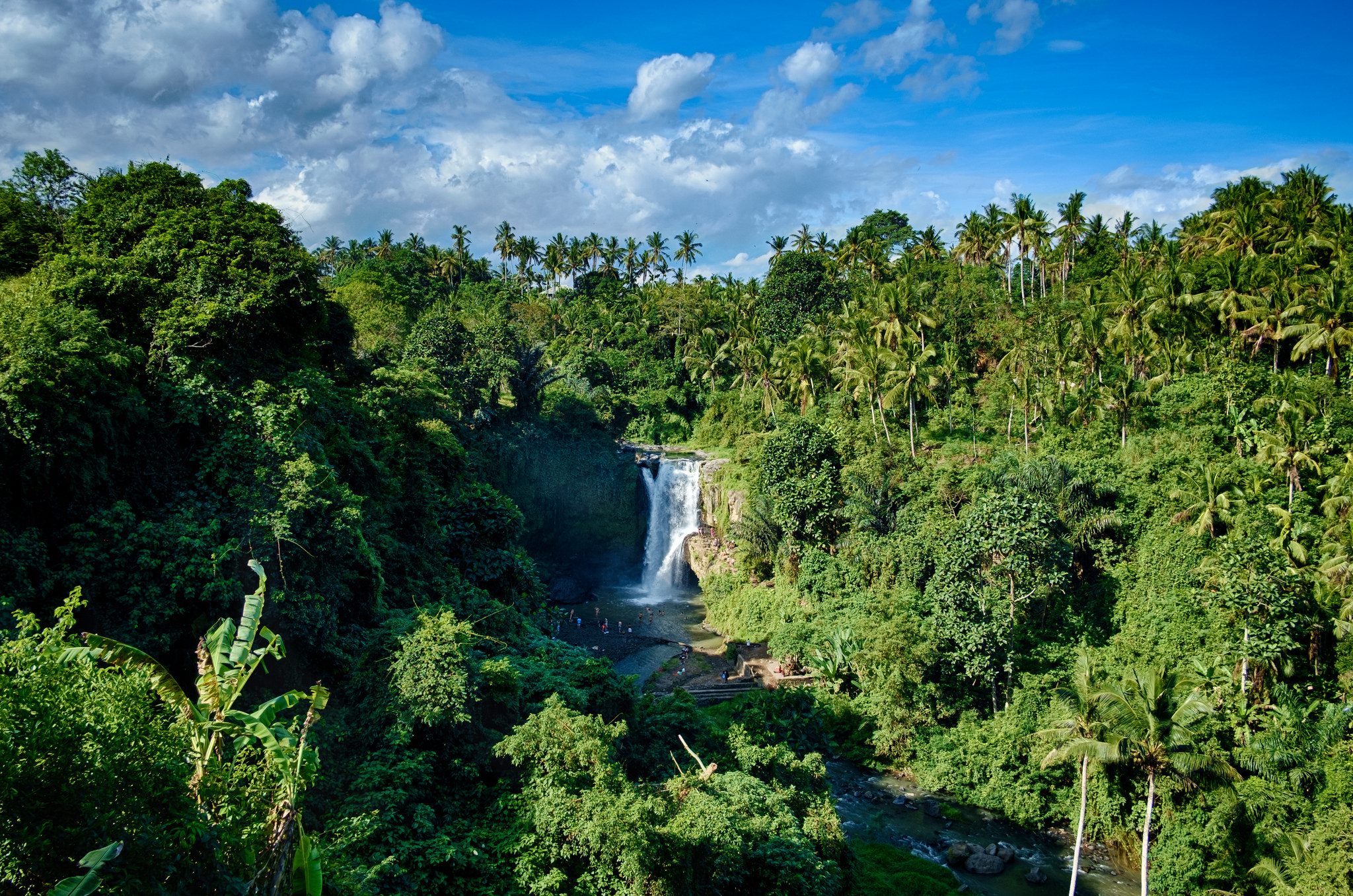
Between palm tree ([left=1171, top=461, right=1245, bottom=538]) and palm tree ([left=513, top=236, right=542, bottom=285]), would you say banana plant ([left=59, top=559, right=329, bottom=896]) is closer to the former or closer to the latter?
palm tree ([left=1171, top=461, right=1245, bottom=538])

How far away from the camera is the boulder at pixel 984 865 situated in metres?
21.1

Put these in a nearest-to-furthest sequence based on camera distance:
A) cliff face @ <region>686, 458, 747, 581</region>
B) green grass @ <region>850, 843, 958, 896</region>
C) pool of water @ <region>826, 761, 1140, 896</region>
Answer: green grass @ <region>850, 843, 958, 896</region>
pool of water @ <region>826, 761, 1140, 896</region>
cliff face @ <region>686, 458, 747, 581</region>

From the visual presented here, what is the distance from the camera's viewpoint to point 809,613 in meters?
33.7

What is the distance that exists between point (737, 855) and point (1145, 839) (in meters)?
10.1

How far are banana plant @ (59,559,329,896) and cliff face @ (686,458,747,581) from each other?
3102cm

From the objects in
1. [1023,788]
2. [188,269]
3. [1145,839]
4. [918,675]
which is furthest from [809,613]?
[188,269]

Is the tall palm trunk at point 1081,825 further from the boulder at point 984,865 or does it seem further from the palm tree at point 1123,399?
the palm tree at point 1123,399

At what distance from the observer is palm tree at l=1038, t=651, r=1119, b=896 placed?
1770 centimetres

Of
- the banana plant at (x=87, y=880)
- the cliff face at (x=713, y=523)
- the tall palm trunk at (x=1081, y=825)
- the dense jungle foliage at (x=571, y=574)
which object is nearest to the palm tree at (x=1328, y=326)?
the dense jungle foliage at (x=571, y=574)

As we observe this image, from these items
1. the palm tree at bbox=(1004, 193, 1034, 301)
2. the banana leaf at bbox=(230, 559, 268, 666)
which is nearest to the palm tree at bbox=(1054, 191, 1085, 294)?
the palm tree at bbox=(1004, 193, 1034, 301)

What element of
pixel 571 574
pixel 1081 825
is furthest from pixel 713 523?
pixel 1081 825

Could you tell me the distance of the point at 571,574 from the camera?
46.4m

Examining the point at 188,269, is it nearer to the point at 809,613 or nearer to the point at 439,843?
the point at 439,843

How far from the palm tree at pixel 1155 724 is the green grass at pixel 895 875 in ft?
16.4
